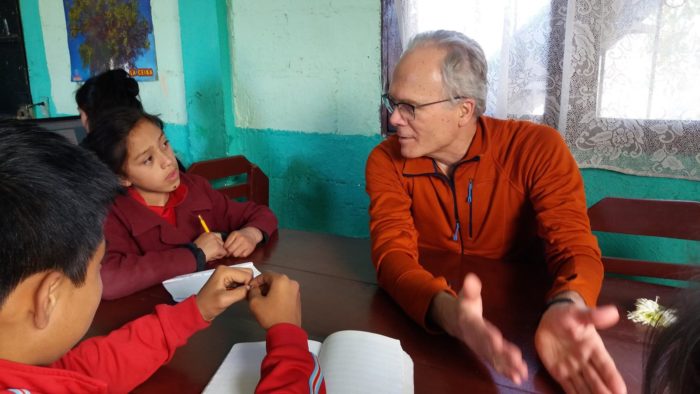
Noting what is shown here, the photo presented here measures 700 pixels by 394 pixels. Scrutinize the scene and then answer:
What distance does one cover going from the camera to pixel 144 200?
5.36ft

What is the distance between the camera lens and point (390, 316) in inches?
44.8

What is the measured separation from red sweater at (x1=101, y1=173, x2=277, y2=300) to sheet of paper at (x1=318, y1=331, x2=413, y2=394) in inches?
24.4

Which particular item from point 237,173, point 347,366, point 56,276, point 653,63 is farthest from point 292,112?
point 56,276

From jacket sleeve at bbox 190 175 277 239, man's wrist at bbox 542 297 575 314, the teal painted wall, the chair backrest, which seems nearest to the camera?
man's wrist at bbox 542 297 575 314

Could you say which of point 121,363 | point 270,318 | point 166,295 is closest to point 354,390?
point 270,318

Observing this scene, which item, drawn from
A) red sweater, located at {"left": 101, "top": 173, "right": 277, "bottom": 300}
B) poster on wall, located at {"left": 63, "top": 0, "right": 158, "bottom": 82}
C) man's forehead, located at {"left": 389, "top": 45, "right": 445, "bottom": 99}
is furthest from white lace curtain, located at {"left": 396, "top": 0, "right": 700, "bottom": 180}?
poster on wall, located at {"left": 63, "top": 0, "right": 158, "bottom": 82}

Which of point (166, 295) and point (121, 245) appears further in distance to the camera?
point (121, 245)

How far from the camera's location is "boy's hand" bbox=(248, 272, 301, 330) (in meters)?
0.87

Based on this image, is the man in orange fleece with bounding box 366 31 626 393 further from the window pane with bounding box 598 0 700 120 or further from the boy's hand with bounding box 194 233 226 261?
the window pane with bounding box 598 0 700 120

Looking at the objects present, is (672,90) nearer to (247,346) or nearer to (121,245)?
(247,346)

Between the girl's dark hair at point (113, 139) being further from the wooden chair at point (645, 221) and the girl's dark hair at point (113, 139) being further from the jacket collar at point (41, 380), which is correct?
the wooden chair at point (645, 221)

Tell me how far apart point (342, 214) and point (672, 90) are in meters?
1.67

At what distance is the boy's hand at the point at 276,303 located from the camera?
2.86 feet

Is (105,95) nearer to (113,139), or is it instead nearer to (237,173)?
(237,173)
